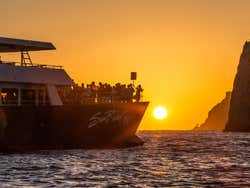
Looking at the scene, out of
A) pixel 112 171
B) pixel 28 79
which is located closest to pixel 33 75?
pixel 28 79

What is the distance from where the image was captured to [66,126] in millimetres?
55156

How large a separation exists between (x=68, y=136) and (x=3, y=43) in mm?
9544

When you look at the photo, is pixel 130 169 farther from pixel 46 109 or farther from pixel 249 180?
pixel 46 109

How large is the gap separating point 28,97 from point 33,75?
204 centimetres

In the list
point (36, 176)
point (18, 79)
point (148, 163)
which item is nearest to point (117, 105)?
point (18, 79)

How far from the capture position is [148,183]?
32.7 metres

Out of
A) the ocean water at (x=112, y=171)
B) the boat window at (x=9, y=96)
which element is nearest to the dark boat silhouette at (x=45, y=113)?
the boat window at (x=9, y=96)

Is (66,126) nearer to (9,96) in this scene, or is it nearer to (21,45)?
(9,96)

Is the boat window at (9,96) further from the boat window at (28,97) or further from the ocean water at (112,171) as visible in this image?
the ocean water at (112,171)

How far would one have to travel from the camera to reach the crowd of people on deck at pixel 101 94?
6088 cm

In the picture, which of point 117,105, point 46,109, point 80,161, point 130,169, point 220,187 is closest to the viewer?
point 220,187

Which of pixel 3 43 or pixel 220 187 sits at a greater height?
pixel 3 43

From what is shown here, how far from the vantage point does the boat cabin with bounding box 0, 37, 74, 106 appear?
54062 millimetres

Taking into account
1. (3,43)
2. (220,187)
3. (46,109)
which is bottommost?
(220,187)
